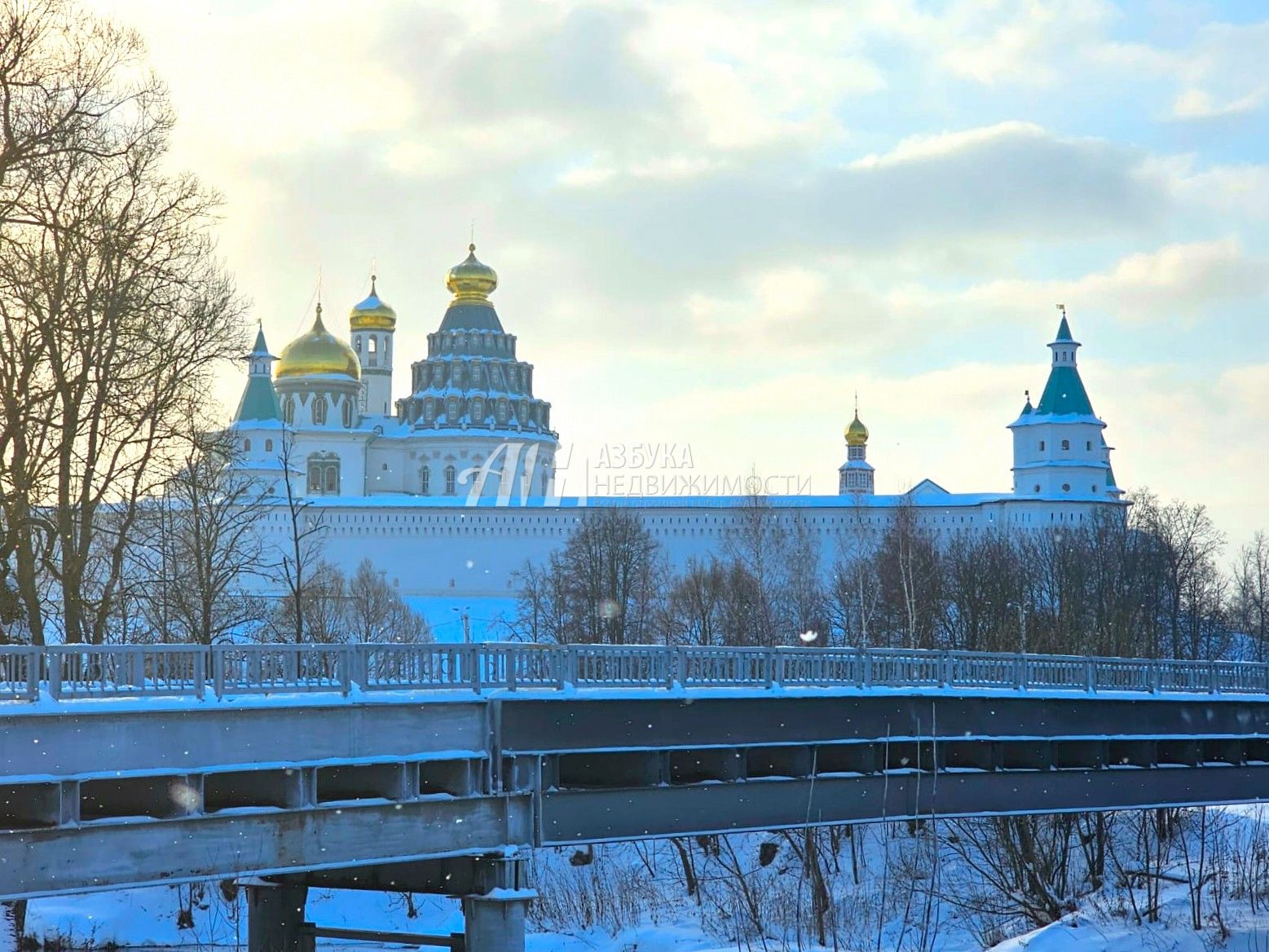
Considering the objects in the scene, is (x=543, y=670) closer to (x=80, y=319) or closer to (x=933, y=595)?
(x=80, y=319)

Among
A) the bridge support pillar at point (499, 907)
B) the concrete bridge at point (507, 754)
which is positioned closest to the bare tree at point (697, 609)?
the concrete bridge at point (507, 754)

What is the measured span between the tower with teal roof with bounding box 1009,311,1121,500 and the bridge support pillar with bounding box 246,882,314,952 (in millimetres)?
74086

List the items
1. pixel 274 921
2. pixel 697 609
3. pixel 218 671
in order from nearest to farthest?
1. pixel 218 671
2. pixel 274 921
3. pixel 697 609

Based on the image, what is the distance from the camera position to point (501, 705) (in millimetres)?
18062

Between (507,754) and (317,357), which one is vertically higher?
(317,357)

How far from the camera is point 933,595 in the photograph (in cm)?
5231

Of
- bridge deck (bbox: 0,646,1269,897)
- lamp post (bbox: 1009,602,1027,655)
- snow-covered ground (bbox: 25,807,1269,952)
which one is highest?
lamp post (bbox: 1009,602,1027,655)

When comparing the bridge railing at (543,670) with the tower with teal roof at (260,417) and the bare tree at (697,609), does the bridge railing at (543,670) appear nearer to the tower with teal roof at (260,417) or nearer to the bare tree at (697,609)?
the bare tree at (697,609)

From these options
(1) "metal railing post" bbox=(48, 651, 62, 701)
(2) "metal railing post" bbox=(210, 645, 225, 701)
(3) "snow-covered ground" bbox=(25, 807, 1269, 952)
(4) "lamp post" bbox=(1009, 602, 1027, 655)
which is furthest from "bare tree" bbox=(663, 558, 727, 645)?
(1) "metal railing post" bbox=(48, 651, 62, 701)

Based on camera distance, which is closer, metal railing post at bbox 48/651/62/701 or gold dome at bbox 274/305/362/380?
metal railing post at bbox 48/651/62/701

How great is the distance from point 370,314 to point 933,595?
65006 mm

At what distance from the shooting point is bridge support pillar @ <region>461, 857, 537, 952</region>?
59.4 feet

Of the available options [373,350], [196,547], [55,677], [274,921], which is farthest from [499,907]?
[373,350]

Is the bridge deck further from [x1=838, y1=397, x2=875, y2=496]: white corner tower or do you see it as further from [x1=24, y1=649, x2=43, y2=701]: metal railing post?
[x1=838, y1=397, x2=875, y2=496]: white corner tower
